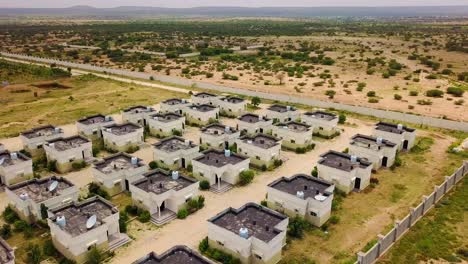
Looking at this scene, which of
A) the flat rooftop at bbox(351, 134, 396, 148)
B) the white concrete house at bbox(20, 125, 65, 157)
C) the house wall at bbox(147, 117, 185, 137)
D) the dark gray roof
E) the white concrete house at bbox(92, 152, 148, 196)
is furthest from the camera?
the house wall at bbox(147, 117, 185, 137)

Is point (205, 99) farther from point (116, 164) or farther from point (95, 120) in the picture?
point (116, 164)

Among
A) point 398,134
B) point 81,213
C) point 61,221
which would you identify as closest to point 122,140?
point 81,213

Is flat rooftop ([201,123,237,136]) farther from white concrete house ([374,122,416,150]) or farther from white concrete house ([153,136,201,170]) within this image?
white concrete house ([374,122,416,150])

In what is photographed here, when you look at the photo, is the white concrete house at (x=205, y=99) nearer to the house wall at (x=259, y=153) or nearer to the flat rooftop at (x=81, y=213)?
the house wall at (x=259, y=153)

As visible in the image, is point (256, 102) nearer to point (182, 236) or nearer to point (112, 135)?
point (112, 135)

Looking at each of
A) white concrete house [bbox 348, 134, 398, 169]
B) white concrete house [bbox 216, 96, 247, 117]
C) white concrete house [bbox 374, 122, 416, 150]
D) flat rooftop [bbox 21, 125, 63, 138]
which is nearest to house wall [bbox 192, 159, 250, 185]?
white concrete house [bbox 348, 134, 398, 169]

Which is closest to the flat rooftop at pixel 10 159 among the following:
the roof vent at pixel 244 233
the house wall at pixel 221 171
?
the house wall at pixel 221 171
